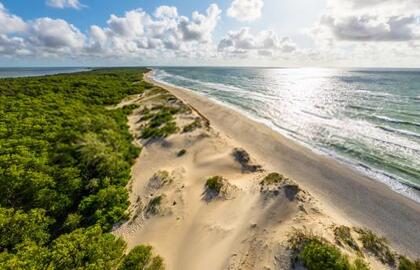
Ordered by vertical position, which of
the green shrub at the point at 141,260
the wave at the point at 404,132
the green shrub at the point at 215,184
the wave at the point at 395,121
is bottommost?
the wave at the point at 395,121

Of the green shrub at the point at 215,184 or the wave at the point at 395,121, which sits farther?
the wave at the point at 395,121

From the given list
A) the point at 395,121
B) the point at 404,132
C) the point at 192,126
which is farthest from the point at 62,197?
the point at 395,121

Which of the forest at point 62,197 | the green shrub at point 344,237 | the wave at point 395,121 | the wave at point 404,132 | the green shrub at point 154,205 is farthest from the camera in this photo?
the wave at point 395,121

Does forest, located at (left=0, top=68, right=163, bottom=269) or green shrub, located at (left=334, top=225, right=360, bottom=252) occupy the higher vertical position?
forest, located at (left=0, top=68, right=163, bottom=269)

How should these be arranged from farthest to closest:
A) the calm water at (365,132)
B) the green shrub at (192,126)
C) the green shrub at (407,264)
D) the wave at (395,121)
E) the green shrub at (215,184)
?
the wave at (395,121) → the green shrub at (192,126) → the calm water at (365,132) → the green shrub at (215,184) → the green shrub at (407,264)

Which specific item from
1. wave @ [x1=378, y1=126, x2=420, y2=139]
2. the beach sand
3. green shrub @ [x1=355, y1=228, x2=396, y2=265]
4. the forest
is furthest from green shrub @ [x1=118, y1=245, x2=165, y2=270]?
wave @ [x1=378, y1=126, x2=420, y2=139]

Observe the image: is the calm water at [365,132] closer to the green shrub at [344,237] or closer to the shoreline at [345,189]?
the shoreline at [345,189]

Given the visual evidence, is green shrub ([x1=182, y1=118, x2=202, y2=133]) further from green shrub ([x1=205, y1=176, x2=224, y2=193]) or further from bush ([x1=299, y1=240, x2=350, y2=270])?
A: bush ([x1=299, y1=240, x2=350, y2=270])

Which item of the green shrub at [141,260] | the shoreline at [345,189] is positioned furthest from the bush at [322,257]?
the green shrub at [141,260]
